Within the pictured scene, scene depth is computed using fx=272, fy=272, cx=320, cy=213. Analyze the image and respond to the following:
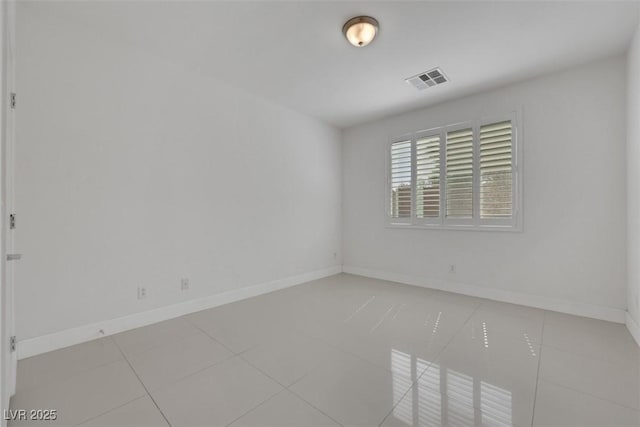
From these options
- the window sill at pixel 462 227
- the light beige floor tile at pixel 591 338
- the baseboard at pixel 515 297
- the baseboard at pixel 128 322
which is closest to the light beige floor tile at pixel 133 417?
the baseboard at pixel 128 322

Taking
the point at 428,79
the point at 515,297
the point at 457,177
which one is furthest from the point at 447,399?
the point at 428,79

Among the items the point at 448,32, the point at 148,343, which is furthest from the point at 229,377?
the point at 448,32

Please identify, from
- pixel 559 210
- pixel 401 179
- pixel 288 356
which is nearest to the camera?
pixel 288 356

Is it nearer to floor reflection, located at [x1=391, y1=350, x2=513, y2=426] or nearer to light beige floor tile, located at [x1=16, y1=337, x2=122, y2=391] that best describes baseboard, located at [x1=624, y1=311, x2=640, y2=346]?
floor reflection, located at [x1=391, y1=350, x2=513, y2=426]

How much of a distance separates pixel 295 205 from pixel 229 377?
2.81m

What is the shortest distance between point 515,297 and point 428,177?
194 centimetres

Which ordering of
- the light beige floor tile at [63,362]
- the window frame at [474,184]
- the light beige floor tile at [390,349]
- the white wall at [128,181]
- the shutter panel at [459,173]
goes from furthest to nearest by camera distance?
the shutter panel at [459,173] < the window frame at [474,184] < the white wall at [128,181] < the light beige floor tile at [390,349] < the light beige floor tile at [63,362]

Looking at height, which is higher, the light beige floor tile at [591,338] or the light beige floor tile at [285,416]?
the light beige floor tile at [591,338]

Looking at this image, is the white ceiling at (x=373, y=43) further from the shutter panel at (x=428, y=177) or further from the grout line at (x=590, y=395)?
the grout line at (x=590, y=395)

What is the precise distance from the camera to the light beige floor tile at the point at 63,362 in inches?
71.8

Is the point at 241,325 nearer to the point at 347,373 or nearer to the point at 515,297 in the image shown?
the point at 347,373

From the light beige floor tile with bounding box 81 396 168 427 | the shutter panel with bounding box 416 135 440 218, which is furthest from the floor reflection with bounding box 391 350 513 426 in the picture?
the shutter panel with bounding box 416 135 440 218

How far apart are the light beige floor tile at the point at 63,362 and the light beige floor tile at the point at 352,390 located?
155 centimetres

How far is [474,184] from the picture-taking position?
3699mm
